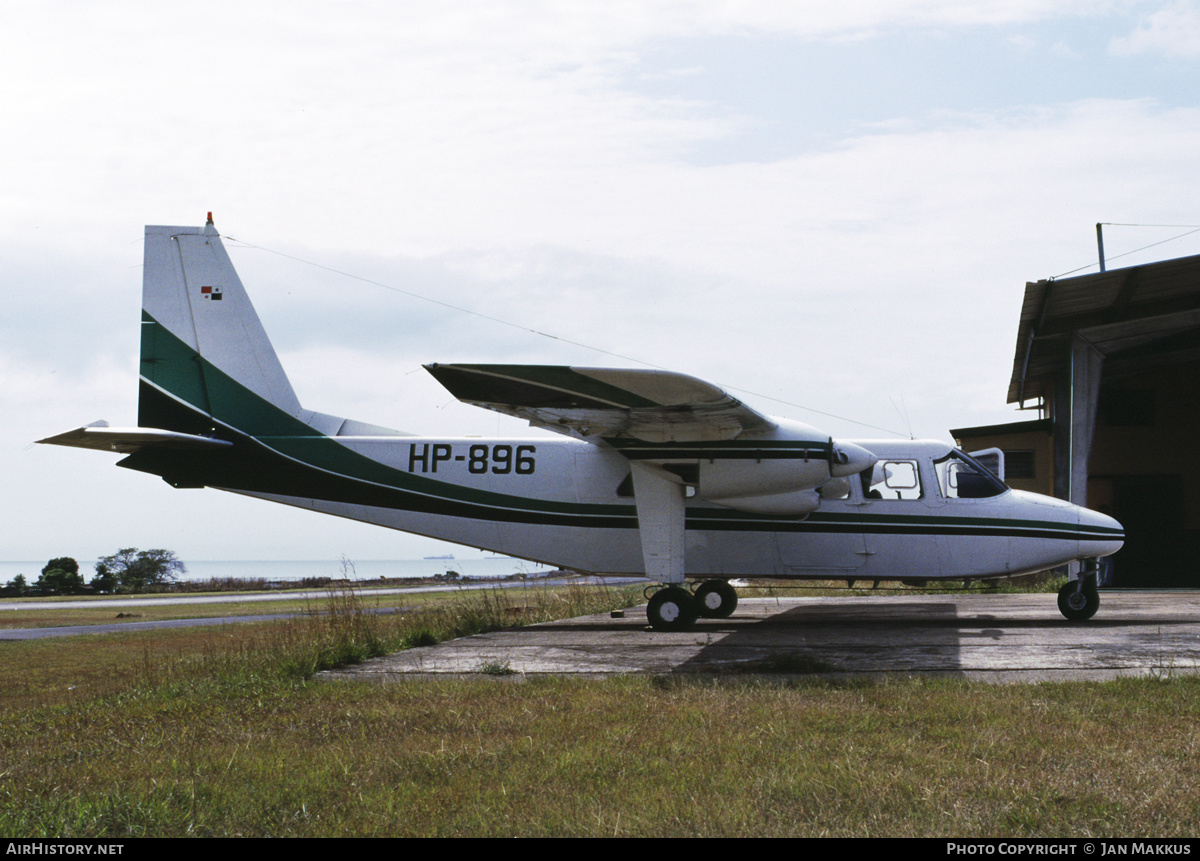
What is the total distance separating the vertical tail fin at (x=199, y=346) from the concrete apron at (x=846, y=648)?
5.85 m

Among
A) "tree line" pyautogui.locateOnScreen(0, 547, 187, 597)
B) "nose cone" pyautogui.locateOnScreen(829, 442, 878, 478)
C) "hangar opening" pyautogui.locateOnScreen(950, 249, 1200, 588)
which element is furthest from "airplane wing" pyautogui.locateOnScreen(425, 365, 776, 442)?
"tree line" pyautogui.locateOnScreen(0, 547, 187, 597)

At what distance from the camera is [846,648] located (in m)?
10.3

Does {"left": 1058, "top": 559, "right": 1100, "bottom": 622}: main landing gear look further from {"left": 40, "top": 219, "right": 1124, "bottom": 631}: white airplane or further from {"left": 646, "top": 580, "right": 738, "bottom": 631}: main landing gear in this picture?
{"left": 646, "top": 580, "right": 738, "bottom": 631}: main landing gear

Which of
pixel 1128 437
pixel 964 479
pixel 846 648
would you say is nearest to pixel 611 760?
pixel 846 648

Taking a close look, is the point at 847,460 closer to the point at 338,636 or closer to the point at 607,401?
the point at 607,401

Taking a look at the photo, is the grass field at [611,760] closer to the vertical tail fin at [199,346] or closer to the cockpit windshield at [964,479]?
the cockpit windshield at [964,479]

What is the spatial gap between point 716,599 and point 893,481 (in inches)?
131

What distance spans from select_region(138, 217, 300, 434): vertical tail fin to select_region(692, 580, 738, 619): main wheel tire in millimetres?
7259

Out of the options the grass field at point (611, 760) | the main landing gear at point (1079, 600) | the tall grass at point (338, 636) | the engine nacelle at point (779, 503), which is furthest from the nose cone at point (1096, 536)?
the tall grass at point (338, 636)

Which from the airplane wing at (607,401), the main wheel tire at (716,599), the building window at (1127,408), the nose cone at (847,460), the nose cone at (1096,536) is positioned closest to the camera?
the airplane wing at (607,401)

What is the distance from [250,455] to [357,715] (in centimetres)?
908

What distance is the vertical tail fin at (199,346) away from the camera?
15141mm
